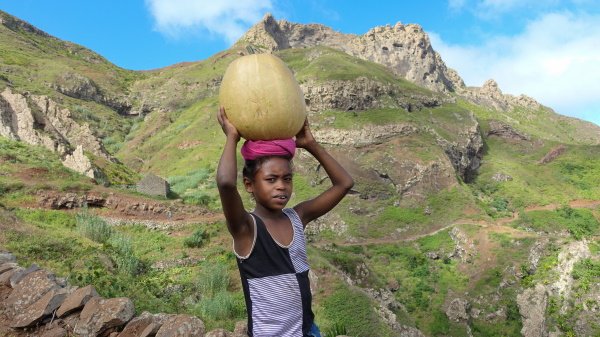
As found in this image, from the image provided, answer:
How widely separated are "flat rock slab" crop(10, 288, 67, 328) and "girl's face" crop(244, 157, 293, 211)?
3761 mm

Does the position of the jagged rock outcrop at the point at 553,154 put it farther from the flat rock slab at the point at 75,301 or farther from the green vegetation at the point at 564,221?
the flat rock slab at the point at 75,301

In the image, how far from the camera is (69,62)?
70812 mm

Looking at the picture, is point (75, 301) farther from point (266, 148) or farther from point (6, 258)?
point (266, 148)

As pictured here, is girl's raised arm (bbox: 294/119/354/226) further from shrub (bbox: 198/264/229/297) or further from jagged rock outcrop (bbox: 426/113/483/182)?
jagged rock outcrop (bbox: 426/113/483/182)

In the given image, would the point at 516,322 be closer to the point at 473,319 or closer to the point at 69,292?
the point at 473,319

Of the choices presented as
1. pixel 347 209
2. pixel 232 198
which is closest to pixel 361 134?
pixel 347 209

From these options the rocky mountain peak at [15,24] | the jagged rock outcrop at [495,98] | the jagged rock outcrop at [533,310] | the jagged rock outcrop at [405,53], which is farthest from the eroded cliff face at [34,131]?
the jagged rock outcrop at [495,98]

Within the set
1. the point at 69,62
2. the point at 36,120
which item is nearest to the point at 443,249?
the point at 36,120

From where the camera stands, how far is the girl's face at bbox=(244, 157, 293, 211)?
2.39m

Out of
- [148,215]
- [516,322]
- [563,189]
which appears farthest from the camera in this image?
[563,189]

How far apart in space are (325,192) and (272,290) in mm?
821

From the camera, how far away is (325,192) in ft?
9.32

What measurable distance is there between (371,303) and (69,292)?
892 centimetres

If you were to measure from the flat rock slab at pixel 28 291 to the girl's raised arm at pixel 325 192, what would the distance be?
4039mm
